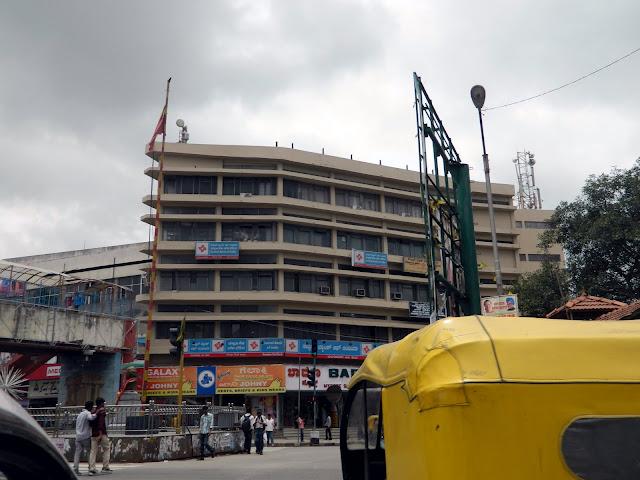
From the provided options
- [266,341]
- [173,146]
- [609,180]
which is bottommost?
[266,341]

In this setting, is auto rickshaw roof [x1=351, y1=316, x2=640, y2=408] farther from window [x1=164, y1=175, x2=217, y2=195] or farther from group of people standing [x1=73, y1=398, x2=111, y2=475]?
window [x1=164, y1=175, x2=217, y2=195]

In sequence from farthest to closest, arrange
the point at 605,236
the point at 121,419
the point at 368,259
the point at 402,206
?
the point at 402,206 < the point at 368,259 < the point at 605,236 < the point at 121,419

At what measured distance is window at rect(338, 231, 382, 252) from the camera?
162ft

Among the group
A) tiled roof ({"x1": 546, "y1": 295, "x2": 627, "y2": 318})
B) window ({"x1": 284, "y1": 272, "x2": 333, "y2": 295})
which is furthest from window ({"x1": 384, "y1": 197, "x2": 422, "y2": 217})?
tiled roof ({"x1": 546, "y1": 295, "x2": 627, "y2": 318})

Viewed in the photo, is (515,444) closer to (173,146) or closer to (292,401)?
(292,401)

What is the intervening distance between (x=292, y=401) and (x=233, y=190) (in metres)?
17.2

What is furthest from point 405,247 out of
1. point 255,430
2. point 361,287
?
point 255,430

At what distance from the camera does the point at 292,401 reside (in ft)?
137

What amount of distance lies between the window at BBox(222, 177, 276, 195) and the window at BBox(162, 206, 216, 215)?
188 centimetres

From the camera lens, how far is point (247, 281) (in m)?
45.2

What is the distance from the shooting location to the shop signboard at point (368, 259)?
158 feet

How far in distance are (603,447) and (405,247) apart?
49058 millimetres

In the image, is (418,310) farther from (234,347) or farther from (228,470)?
(228,470)

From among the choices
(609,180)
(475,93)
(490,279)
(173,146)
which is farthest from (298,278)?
(475,93)
